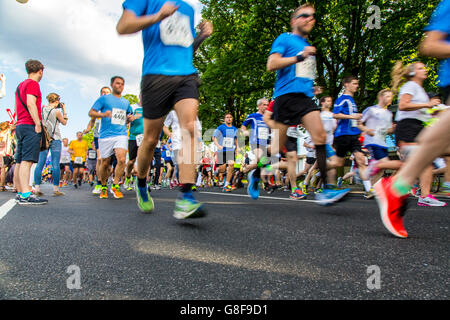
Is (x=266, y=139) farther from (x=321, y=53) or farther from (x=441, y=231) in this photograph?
(x=321, y=53)

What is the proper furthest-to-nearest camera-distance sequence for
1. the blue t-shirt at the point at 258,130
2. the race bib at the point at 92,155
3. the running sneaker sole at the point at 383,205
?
the race bib at the point at 92,155 → the blue t-shirt at the point at 258,130 → the running sneaker sole at the point at 383,205

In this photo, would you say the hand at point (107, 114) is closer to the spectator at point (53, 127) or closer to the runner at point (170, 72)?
the spectator at point (53, 127)

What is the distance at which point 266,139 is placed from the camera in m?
7.32

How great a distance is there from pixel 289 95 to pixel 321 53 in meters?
10.2

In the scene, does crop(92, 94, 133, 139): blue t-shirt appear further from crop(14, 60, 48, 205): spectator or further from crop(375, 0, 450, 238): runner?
crop(375, 0, 450, 238): runner

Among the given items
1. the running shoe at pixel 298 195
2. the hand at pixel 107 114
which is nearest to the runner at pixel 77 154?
the hand at pixel 107 114

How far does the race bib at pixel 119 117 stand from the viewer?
5.95 m

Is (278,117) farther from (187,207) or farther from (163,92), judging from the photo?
(187,207)

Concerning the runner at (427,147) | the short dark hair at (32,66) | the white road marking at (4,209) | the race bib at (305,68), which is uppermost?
the short dark hair at (32,66)

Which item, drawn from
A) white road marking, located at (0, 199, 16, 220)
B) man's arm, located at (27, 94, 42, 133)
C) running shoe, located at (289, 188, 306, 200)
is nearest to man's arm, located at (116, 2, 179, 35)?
white road marking, located at (0, 199, 16, 220)

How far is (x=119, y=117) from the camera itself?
6.01 meters

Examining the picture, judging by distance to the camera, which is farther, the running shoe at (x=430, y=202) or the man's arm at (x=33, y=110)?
the man's arm at (x=33, y=110)

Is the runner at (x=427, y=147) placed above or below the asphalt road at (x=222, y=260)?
above

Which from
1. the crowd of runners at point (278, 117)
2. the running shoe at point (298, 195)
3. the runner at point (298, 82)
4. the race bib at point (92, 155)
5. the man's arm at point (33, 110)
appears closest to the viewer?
the crowd of runners at point (278, 117)
